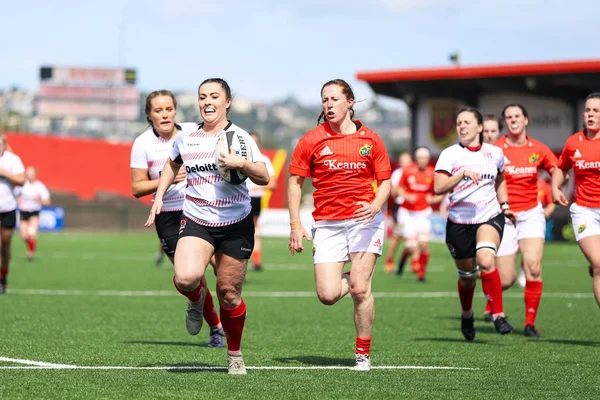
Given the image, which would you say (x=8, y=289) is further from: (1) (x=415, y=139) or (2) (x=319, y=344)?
(1) (x=415, y=139)

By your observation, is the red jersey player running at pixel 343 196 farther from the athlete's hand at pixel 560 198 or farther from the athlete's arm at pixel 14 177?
the athlete's arm at pixel 14 177

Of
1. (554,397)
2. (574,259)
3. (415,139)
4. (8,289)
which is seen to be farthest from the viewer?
(415,139)

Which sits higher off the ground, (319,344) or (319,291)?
(319,291)

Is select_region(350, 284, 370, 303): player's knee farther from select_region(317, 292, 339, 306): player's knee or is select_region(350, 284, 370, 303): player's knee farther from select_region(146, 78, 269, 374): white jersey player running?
select_region(146, 78, 269, 374): white jersey player running

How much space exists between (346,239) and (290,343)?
2.23 metres

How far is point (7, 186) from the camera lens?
15203mm

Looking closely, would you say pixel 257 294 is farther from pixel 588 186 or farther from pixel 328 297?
pixel 328 297

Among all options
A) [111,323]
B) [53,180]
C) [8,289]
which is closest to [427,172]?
[8,289]

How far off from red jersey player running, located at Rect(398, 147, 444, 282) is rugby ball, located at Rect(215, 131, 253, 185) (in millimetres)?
13155

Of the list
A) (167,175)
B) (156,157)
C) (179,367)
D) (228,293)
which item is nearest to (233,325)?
(228,293)

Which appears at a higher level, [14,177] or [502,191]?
[502,191]

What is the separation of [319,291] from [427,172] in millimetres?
13289

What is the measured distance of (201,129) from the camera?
829 centimetres

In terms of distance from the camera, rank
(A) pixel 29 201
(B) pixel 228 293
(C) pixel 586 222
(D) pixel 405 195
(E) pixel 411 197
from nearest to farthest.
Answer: (B) pixel 228 293, (C) pixel 586 222, (E) pixel 411 197, (D) pixel 405 195, (A) pixel 29 201
